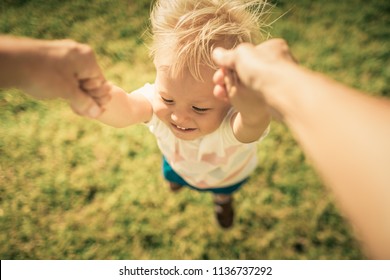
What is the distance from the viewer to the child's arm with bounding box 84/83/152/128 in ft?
3.56

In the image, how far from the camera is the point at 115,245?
76.9 inches

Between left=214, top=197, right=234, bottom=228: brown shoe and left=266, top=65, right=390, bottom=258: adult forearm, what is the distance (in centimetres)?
125

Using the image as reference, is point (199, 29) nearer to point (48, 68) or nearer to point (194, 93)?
point (194, 93)

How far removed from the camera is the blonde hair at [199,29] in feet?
3.26

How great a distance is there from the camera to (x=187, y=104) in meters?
1.07

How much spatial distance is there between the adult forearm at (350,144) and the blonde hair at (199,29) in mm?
392

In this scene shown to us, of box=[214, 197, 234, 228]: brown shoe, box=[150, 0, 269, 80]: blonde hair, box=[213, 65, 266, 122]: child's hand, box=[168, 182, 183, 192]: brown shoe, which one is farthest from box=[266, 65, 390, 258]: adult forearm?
box=[168, 182, 183, 192]: brown shoe

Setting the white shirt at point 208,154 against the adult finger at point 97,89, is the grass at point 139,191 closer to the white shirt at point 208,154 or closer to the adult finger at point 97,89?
the white shirt at point 208,154

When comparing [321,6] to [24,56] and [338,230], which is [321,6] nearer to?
[338,230]

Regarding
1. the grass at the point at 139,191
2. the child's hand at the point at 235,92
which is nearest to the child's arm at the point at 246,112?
the child's hand at the point at 235,92

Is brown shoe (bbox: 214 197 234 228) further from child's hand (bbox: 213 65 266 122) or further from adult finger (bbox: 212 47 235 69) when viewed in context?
adult finger (bbox: 212 47 235 69)

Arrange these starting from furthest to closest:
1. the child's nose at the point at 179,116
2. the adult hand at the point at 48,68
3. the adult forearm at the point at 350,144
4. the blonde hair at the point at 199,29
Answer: the child's nose at the point at 179,116, the blonde hair at the point at 199,29, the adult hand at the point at 48,68, the adult forearm at the point at 350,144

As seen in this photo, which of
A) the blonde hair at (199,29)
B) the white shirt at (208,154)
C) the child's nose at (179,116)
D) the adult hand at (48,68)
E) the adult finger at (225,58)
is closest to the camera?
the adult hand at (48,68)
